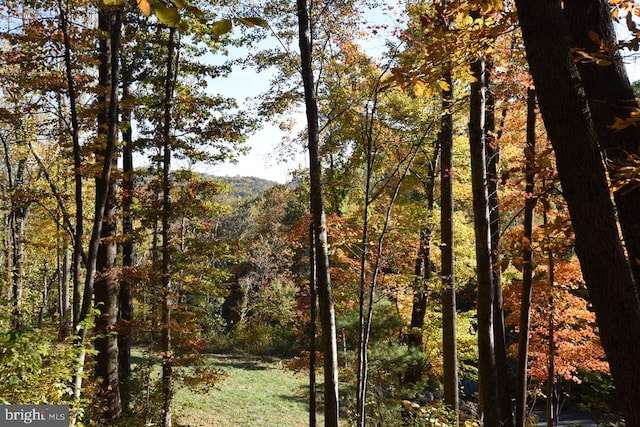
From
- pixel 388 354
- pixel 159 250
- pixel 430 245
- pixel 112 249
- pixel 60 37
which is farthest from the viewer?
pixel 430 245

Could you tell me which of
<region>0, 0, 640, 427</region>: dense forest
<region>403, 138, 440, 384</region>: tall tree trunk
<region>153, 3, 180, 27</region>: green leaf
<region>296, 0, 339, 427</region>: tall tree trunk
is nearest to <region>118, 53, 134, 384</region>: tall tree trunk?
<region>0, 0, 640, 427</region>: dense forest

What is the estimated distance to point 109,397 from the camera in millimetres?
7375

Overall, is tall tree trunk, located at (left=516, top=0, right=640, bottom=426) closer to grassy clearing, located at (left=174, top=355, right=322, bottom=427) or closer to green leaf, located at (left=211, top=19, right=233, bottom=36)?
green leaf, located at (left=211, top=19, right=233, bottom=36)

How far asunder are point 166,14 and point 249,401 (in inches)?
613

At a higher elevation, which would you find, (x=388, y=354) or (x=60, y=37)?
(x=60, y=37)

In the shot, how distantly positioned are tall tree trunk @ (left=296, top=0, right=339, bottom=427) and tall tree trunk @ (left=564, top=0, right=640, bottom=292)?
333 centimetres

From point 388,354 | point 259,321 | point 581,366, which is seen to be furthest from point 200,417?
point 581,366

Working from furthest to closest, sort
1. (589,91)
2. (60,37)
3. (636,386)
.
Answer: (60,37), (589,91), (636,386)

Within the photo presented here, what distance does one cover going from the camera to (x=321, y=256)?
204 inches

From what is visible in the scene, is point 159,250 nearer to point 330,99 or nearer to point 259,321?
point 330,99

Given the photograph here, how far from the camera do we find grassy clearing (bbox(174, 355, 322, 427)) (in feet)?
39.9

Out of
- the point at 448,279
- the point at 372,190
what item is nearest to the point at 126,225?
the point at 372,190

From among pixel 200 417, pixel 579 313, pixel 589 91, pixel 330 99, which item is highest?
pixel 330 99

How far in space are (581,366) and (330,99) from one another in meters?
7.50
